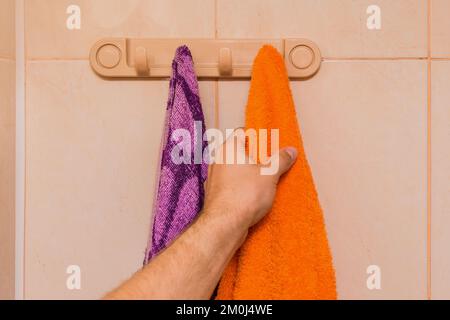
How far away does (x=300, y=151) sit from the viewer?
1.61 ft

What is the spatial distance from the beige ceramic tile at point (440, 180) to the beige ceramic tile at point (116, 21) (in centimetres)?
31

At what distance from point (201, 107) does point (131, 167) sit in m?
0.13

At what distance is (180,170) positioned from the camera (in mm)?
505

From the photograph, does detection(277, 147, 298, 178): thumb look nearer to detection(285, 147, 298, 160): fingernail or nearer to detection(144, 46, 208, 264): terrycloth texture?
detection(285, 147, 298, 160): fingernail

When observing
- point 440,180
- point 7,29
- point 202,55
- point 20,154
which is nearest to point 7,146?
point 20,154

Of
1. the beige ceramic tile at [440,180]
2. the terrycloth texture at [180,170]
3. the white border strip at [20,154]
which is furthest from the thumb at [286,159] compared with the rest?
the white border strip at [20,154]

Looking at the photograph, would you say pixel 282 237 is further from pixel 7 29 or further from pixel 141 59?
pixel 7 29

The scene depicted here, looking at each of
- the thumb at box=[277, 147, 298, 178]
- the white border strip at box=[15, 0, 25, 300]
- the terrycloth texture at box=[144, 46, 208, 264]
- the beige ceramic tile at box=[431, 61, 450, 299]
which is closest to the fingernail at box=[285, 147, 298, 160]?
the thumb at box=[277, 147, 298, 178]

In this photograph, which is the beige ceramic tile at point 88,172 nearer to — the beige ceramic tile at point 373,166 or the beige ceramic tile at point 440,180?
the beige ceramic tile at point 373,166

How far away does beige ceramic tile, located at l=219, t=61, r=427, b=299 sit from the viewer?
1.83 feet

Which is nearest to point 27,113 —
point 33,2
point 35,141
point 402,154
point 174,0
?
point 35,141

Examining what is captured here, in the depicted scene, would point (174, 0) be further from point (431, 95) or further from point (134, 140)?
point (431, 95)

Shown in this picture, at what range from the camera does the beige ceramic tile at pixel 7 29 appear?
538mm

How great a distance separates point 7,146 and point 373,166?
486 millimetres
